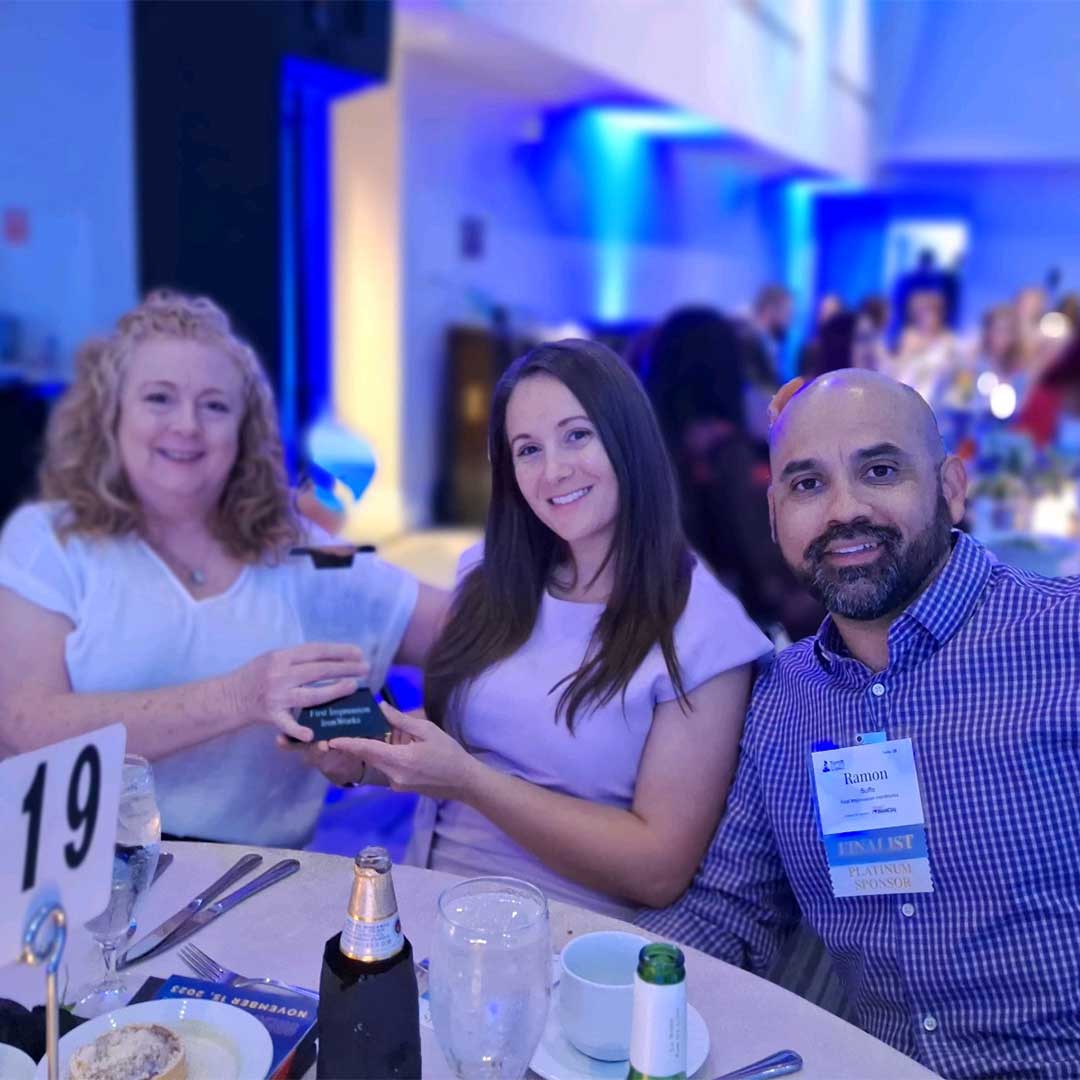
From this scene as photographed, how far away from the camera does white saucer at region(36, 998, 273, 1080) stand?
87 centimetres

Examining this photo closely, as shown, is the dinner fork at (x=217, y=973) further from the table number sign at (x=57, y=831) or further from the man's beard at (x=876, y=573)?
the man's beard at (x=876, y=573)

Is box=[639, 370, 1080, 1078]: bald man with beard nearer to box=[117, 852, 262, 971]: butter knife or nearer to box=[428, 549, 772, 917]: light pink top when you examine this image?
box=[428, 549, 772, 917]: light pink top

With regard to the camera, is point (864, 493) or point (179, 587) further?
point (179, 587)

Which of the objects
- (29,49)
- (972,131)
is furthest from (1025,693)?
(972,131)

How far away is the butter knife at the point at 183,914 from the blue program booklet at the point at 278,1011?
84 millimetres

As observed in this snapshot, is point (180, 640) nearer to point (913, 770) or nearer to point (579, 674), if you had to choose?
point (579, 674)

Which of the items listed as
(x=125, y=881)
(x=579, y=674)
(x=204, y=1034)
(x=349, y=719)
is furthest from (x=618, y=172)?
(x=204, y=1034)

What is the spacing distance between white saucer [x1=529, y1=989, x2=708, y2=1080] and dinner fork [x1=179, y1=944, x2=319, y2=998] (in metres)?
0.21

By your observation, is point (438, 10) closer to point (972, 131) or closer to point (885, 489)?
point (885, 489)

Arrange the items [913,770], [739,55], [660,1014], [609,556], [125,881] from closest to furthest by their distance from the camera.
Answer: [660,1014], [125,881], [913,770], [609,556], [739,55]

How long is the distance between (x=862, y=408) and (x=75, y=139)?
490cm

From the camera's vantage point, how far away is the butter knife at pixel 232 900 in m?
1.10

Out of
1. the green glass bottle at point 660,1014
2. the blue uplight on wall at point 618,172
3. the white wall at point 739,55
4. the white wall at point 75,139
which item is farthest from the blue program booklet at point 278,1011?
the blue uplight on wall at point 618,172

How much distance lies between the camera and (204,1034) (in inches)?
35.9
